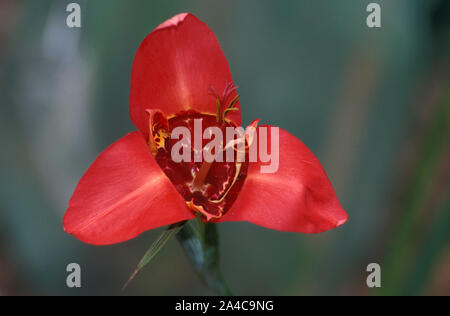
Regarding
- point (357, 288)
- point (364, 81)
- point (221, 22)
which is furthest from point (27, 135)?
point (357, 288)

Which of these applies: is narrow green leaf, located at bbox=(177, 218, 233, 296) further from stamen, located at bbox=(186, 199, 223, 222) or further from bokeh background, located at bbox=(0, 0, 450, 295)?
bokeh background, located at bbox=(0, 0, 450, 295)

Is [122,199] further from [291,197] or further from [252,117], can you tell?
[252,117]

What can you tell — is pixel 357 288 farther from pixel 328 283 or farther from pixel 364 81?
pixel 364 81

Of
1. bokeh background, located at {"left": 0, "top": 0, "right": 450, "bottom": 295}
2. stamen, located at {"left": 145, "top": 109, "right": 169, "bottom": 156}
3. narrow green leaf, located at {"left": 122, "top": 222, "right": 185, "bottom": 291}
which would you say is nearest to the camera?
narrow green leaf, located at {"left": 122, "top": 222, "right": 185, "bottom": 291}

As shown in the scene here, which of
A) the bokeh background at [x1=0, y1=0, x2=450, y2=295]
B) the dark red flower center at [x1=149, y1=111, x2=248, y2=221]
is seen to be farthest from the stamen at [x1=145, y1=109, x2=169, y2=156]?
the bokeh background at [x1=0, y1=0, x2=450, y2=295]

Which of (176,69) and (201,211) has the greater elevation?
(176,69)

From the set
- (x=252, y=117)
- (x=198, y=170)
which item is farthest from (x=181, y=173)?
(x=252, y=117)

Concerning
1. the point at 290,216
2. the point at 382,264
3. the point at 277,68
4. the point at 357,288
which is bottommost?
the point at 357,288

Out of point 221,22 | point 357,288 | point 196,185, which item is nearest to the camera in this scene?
point 196,185
